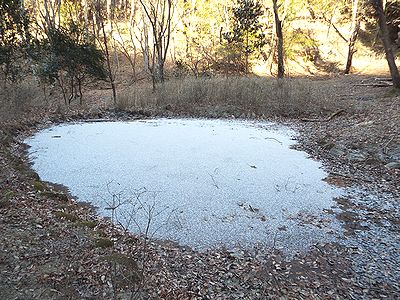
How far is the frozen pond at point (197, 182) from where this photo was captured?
9.11 feet

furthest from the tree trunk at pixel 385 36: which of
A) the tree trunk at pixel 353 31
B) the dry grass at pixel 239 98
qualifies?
the tree trunk at pixel 353 31

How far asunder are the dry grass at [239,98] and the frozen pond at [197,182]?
2256 millimetres

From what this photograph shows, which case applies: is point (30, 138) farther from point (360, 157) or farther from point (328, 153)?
point (360, 157)

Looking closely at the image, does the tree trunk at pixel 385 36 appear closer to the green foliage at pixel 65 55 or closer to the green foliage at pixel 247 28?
the green foliage at pixel 247 28

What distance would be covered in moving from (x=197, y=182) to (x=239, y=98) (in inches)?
210

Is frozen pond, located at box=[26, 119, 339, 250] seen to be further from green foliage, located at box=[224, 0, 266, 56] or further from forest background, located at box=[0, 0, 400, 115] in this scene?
green foliage, located at box=[224, 0, 266, 56]

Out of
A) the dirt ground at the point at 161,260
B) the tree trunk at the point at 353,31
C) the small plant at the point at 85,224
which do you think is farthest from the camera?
the tree trunk at the point at 353,31

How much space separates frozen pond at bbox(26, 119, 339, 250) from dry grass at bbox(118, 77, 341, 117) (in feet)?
7.40

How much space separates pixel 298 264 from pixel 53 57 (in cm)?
824

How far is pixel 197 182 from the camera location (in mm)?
3770

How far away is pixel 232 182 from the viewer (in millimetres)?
3799

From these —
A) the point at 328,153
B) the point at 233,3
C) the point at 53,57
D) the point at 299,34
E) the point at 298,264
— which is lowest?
the point at 298,264

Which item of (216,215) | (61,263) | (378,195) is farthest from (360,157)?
(61,263)

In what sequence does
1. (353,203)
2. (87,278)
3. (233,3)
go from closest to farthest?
(87,278) < (353,203) < (233,3)
